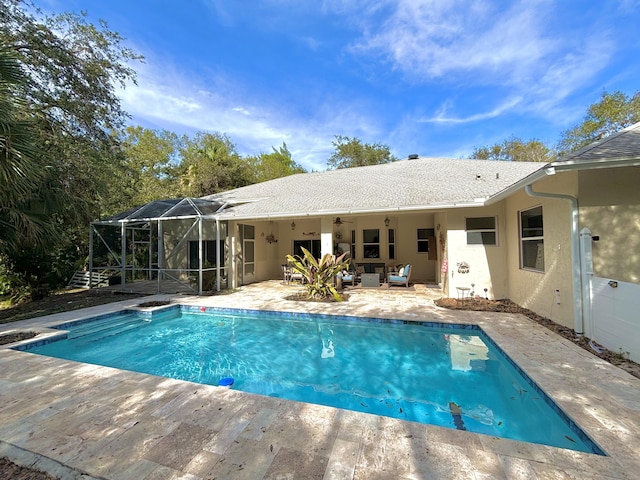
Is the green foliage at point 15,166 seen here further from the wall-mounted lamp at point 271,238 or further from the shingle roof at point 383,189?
the wall-mounted lamp at point 271,238

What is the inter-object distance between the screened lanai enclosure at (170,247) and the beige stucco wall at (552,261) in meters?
9.58

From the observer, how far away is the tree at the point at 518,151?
2362 cm

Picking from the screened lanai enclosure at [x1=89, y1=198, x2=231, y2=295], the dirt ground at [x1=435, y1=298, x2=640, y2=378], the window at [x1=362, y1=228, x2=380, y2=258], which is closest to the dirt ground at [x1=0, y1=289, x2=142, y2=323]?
the screened lanai enclosure at [x1=89, y1=198, x2=231, y2=295]

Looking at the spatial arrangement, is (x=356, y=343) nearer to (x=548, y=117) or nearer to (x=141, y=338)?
(x=141, y=338)

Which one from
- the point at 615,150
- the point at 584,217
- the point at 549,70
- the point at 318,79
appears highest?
the point at 318,79

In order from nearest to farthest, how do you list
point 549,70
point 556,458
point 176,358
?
point 556,458, point 176,358, point 549,70

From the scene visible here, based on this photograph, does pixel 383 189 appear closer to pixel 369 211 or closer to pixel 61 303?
pixel 369 211

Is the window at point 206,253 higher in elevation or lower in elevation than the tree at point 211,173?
lower

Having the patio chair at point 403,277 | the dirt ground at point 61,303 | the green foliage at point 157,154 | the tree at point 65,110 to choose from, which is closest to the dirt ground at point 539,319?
the patio chair at point 403,277

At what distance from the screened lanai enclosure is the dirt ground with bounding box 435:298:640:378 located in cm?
815

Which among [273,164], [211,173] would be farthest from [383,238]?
[273,164]

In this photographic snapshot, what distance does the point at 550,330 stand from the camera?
5695mm

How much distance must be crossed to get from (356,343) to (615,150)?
547 centimetres

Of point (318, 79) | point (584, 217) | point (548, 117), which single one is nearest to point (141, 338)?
point (584, 217)
